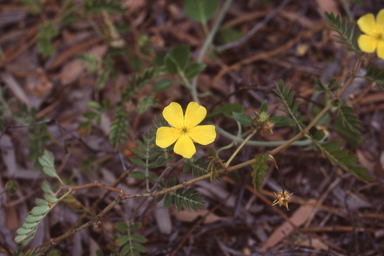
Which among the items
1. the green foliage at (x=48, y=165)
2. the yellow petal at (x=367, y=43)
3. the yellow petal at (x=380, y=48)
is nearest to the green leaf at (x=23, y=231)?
the green foliage at (x=48, y=165)

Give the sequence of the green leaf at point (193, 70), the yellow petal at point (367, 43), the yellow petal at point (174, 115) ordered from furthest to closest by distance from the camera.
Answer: the green leaf at point (193, 70) < the yellow petal at point (174, 115) < the yellow petal at point (367, 43)

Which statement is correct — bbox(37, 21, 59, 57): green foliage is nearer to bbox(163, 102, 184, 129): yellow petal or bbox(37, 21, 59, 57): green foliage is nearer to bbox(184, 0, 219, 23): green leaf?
bbox(184, 0, 219, 23): green leaf

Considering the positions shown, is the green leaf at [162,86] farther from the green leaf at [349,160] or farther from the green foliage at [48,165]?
the green leaf at [349,160]

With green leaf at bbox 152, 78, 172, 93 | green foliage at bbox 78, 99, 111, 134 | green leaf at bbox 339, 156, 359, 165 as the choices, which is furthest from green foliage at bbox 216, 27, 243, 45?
green leaf at bbox 339, 156, 359, 165

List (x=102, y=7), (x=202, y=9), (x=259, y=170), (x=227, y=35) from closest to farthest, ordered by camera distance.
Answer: (x=259, y=170) < (x=102, y=7) < (x=202, y=9) < (x=227, y=35)

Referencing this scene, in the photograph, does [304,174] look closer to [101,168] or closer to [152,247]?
[152,247]

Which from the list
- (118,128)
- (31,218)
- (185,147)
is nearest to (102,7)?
(118,128)

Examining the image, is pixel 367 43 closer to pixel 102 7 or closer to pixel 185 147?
pixel 185 147

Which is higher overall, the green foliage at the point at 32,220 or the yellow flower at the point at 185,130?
the yellow flower at the point at 185,130
